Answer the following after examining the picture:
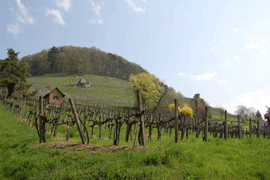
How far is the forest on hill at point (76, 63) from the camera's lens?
135 m

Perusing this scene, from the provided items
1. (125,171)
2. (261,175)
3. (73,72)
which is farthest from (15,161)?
(73,72)

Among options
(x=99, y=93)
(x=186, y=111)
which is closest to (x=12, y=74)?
(x=99, y=93)

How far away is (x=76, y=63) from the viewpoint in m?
143

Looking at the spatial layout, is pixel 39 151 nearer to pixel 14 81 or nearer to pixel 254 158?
pixel 254 158

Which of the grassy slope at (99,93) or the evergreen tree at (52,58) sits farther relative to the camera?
the evergreen tree at (52,58)

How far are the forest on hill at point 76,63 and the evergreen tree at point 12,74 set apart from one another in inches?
4071

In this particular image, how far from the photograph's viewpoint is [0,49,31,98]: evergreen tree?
115 ft

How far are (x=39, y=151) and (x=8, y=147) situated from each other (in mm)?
2722

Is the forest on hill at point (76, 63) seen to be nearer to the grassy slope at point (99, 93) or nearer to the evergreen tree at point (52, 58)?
the evergreen tree at point (52, 58)

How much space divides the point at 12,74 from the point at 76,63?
113 meters

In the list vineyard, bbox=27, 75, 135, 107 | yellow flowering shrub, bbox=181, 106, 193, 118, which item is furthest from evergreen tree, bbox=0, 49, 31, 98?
yellow flowering shrub, bbox=181, 106, 193, 118

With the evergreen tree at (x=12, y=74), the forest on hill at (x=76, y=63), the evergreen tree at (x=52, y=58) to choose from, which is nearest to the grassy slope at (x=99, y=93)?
the evergreen tree at (x=12, y=74)

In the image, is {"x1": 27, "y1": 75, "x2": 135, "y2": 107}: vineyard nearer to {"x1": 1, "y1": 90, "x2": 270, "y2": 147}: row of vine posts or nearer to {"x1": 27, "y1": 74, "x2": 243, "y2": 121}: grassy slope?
{"x1": 27, "y1": 74, "x2": 243, "y2": 121}: grassy slope

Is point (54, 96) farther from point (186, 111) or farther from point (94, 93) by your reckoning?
point (186, 111)
